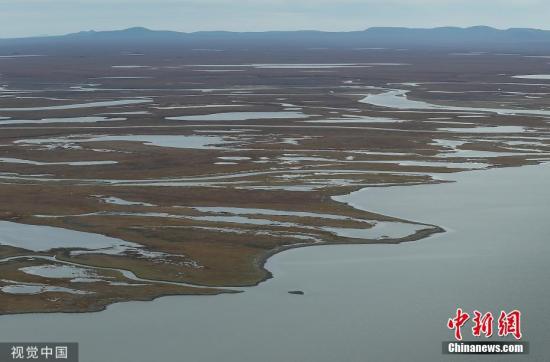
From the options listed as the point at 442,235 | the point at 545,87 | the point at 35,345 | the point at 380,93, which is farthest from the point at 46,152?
the point at 545,87

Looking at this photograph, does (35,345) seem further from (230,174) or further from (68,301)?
(230,174)

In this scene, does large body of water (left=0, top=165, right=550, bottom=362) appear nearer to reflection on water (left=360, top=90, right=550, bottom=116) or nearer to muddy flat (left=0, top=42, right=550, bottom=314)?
muddy flat (left=0, top=42, right=550, bottom=314)

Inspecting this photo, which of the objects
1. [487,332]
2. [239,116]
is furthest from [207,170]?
[487,332]

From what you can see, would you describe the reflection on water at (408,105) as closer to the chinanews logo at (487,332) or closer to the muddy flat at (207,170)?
the muddy flat at (207,170)

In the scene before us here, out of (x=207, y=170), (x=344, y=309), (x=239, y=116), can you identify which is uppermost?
(x=239, y=116)

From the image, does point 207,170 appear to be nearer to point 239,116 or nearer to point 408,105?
point 239,116
